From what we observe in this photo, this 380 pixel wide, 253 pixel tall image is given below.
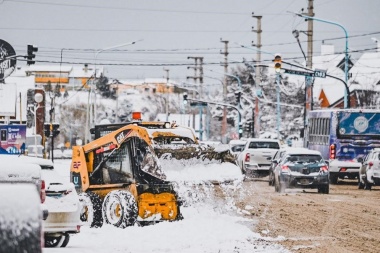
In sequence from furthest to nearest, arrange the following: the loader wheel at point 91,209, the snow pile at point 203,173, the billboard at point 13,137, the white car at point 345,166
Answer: the billboard at point 13,137 < the white car at point 345,166 < the snow pile at point 203,173 < the loader wheel at point 91,209

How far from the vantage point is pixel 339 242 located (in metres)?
Result: 15.5

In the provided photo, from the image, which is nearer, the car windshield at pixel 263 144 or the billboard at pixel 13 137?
the car windshield at pixel 263 144

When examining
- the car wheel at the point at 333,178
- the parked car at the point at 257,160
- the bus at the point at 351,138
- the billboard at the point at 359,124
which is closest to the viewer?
the bus at the point at 351,138

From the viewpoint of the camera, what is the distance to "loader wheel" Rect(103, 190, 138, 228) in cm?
1762

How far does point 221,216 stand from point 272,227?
175cm

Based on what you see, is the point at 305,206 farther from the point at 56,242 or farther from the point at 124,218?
the point at 56,242

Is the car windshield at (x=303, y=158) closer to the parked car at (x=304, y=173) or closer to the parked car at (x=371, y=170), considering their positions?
the parked car at (x=304, y=173)

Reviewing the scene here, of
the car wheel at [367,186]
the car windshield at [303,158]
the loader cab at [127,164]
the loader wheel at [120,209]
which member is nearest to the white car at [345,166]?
the car wheel at [367,186]

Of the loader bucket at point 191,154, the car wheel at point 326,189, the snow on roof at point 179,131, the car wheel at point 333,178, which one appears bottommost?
the car wheel at point 333,178

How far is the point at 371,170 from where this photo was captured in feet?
106

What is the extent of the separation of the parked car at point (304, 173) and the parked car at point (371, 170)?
8.40ft

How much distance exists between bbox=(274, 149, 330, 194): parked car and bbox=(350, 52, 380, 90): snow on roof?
61063 millimetres

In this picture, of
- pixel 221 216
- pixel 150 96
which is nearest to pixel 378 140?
pixel 221 216

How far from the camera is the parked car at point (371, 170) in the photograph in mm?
31953
